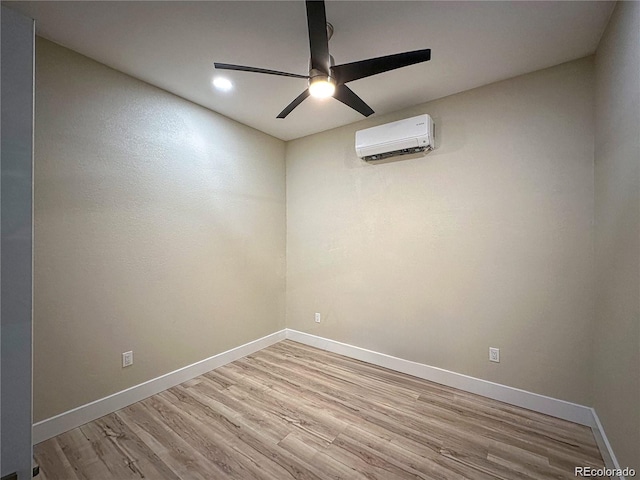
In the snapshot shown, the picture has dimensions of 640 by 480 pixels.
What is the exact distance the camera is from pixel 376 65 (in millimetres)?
1625

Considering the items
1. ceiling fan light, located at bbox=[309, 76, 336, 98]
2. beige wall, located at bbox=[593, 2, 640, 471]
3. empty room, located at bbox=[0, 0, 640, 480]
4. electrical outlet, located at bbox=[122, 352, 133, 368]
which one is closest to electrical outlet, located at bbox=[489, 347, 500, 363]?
empty room, located at bbox=[0, 0, 640, 480]

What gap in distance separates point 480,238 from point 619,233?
91cm

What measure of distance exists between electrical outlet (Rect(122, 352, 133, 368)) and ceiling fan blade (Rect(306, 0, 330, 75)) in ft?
8.20

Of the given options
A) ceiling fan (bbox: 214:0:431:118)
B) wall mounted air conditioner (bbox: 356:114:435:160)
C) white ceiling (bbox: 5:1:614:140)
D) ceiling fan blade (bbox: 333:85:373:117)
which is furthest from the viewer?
wall mounted air conditioner (bbox: 356:114:435:160)

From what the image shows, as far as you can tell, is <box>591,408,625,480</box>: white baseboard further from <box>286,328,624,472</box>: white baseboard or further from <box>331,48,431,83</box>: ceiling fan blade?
<box>331,48,431,83</box>: ceiling fan blade

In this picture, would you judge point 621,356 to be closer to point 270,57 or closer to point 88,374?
point 270,57

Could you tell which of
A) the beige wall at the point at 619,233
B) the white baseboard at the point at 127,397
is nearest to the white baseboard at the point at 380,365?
the white baseboard at the point at 127,397

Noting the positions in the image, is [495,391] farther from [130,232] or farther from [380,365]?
[130,232]

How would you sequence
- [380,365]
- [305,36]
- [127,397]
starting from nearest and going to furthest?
[305,36] → [127,397] → [380,365]

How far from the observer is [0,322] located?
1.02 m

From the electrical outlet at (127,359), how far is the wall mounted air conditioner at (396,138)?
273cm

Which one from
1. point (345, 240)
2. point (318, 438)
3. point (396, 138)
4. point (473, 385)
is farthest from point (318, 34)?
point (473, 385)

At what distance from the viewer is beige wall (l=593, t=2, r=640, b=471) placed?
4.47 ft

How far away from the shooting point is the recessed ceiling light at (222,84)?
2348 millimetres
